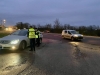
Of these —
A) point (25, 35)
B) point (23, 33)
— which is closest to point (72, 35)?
point (23, 33)

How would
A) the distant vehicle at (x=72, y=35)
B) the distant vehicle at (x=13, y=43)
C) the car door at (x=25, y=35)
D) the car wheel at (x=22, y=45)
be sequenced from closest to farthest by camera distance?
the distant vehicle at (x=13, y=43), the car wheel at (x=22, y=45), the car door at (x=25, y=35), the distant vehicle at (x=72, y=35)

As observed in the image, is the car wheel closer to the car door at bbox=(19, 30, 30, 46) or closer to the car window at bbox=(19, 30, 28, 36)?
the car door at bbox=(19, 30, 30, 46)

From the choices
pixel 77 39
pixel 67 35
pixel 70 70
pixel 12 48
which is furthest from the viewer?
pixel 67 35

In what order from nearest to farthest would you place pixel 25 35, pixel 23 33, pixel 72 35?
pixel 25 35, pixel 23 33, pixel 72 35

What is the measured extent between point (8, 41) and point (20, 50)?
119 cm

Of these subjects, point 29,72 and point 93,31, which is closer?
point 29,72

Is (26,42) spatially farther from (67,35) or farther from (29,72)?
(67,35)

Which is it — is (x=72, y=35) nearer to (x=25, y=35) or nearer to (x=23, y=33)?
(x=23, y=33)

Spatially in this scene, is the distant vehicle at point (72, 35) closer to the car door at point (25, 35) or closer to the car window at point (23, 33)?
the car window at point (23, 33)

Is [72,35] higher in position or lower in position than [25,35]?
lower

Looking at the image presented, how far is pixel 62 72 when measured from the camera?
291 inches

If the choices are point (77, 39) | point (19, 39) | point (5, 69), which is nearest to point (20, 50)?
point (19, 39)

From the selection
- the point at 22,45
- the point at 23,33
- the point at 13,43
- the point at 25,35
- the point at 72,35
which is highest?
the point at 23,33

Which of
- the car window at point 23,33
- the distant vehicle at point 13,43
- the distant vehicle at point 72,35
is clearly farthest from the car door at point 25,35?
the distant vehicle at point 72,35
